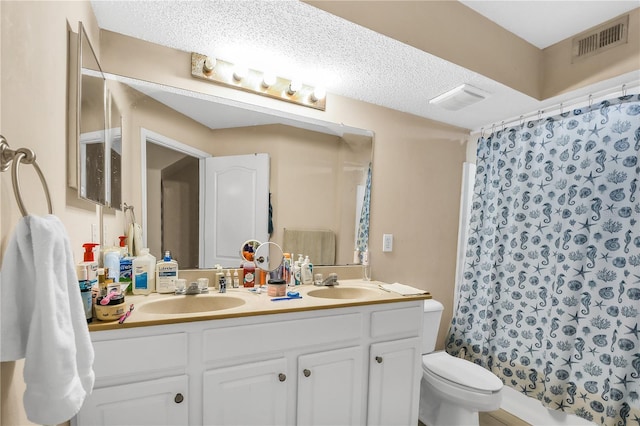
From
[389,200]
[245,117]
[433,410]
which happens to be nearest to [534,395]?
[433,410]

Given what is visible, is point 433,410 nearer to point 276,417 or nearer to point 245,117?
point 276,417

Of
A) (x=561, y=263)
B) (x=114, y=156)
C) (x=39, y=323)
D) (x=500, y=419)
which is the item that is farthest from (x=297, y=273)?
(x=500, y=419)

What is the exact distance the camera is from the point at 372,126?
216cm

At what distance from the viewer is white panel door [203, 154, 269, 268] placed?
1708 mm

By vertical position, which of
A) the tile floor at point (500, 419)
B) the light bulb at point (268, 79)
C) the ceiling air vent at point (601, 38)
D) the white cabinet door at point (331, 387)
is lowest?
the tile floor at point (500, 419)

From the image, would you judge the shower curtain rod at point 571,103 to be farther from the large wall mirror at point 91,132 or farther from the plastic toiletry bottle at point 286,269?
the large wall mirror at point 91,132

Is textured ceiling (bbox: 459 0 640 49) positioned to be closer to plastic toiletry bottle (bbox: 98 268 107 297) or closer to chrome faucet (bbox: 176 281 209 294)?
chrome faucet (bbox: 176 281 209 294)

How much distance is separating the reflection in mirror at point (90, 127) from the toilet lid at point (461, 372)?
2.04 m

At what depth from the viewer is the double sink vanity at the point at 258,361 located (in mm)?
1070

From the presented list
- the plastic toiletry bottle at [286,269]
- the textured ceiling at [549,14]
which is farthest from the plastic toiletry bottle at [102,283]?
the textured ceiling at [549,14]

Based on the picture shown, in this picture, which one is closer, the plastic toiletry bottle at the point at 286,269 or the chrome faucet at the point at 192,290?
the chrome faucet at the point at 192,290

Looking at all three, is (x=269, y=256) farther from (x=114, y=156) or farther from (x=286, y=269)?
(x=114, y=156)

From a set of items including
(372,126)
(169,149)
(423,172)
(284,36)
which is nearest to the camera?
(284,36)

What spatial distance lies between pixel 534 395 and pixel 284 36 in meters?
2.70
